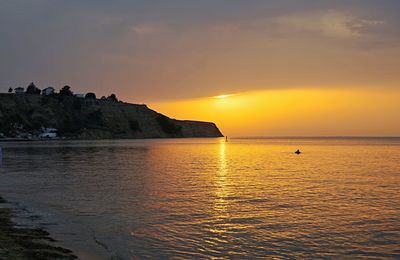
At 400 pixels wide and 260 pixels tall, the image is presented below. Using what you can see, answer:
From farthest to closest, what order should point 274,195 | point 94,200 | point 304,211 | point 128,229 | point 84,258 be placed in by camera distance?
point 274,195 → point 94,200 → point 304,211 → point 128,229 → point 84,258

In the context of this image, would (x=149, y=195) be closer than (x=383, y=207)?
No

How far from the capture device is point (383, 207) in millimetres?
26562

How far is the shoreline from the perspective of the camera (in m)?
14.3

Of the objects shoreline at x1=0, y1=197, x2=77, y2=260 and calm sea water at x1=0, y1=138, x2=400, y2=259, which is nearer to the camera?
shoreline at x1=0, y1=197, x2=77, y2=260

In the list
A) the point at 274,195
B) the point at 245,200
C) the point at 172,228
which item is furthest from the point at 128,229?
the point at 274,195

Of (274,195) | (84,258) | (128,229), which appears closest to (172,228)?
(128,229)

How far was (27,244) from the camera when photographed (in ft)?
52.7

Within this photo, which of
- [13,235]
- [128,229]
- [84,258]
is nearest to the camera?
[84,258]

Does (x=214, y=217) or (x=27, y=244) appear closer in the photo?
(x=27, y=244)

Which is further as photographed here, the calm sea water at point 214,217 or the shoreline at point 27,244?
the calm sea water at point 214,217

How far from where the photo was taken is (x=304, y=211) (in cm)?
2505

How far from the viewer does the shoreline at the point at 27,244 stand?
14305 mm

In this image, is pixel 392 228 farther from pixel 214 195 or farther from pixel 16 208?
pixel 16 208

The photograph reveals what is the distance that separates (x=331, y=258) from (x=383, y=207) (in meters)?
12.8
